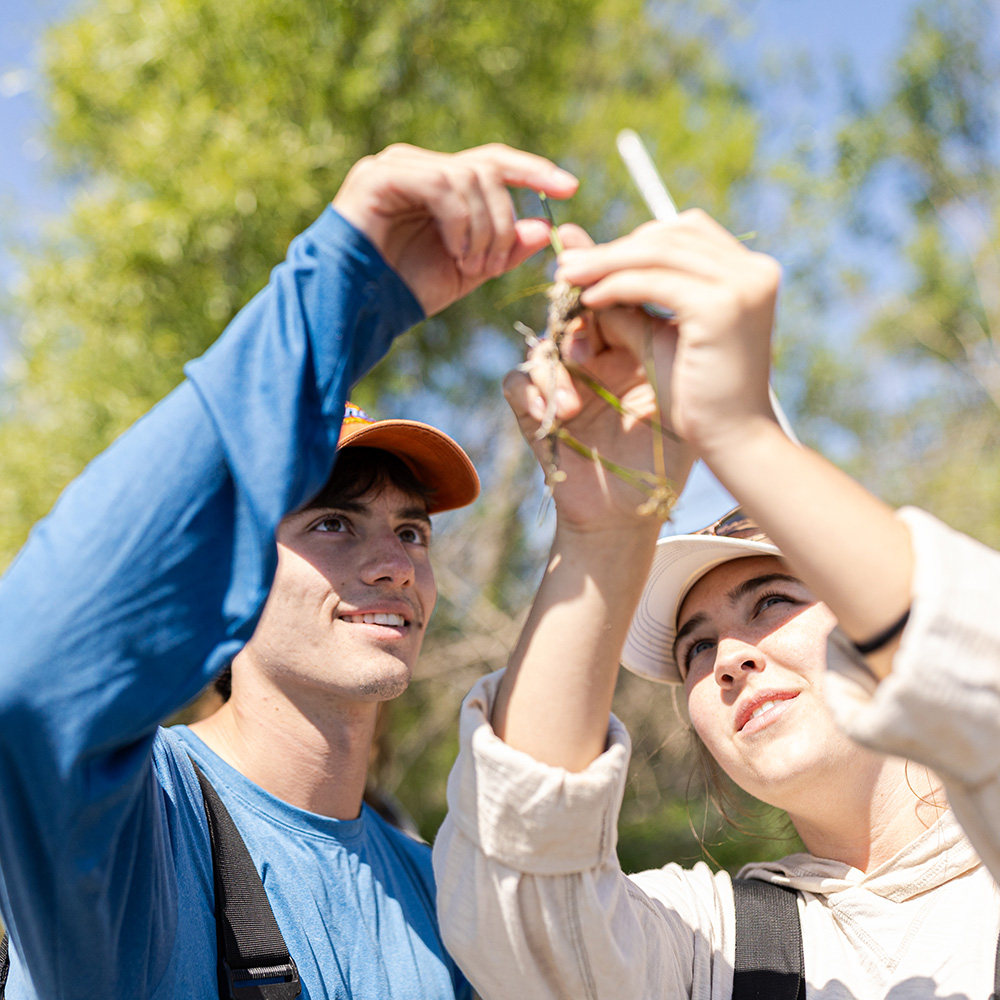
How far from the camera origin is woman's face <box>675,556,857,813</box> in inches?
71.6

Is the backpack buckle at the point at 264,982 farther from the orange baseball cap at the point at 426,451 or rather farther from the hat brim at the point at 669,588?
the orange baseball cap at the point at 426,451

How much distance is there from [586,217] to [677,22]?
5131 millimetres

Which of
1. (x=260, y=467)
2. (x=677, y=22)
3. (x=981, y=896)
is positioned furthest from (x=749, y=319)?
(x=677, y=22)

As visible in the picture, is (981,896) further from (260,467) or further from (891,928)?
(260,467)

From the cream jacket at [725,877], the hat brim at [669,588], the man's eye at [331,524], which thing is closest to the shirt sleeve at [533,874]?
the cream jacket at [725,877]

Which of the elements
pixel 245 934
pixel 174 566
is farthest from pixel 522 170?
pixel 245 934

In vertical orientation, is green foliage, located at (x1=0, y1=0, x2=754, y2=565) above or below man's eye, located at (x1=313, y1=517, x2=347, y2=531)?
above

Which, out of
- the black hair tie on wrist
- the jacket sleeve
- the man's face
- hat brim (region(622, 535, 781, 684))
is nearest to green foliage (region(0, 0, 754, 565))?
the man's face

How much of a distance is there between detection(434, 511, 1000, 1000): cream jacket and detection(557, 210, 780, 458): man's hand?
27cm

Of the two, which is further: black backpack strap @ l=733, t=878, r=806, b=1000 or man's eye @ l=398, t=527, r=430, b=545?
man's eye @ l=398, t=527, r=430, b=545

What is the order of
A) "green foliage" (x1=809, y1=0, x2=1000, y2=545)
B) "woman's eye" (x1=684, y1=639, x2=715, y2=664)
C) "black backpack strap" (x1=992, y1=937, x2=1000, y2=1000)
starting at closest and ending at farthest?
"black backpack strap" (x1=992, y1=937, x2=1000, y2=1000) → "woman's eye" (x1=684, y1=639, x2=715, y2=664) → "green foliage" (x1=809, y1=0, x2=1000, y2=545)

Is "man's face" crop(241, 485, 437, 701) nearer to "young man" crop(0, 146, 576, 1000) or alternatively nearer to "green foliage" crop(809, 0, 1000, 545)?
"young man" crop(0, 146, 576, 1000)

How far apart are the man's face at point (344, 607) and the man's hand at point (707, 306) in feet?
4.21

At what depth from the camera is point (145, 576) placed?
1.10m
